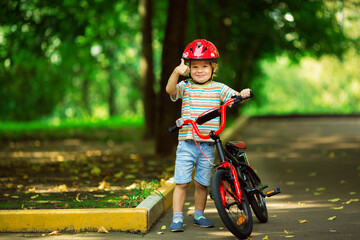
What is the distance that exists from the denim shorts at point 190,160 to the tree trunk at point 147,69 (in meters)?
11.5

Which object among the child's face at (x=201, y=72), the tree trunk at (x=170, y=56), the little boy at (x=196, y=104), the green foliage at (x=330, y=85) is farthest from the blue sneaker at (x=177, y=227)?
the green foliage at (x=330, y=85)

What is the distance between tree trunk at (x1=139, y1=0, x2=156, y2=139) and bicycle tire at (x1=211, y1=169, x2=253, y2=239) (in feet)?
38.4

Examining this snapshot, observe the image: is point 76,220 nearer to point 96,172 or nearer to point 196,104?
point 196,104

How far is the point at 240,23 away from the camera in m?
25.6

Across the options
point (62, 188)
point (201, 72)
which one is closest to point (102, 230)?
point (201, 72)

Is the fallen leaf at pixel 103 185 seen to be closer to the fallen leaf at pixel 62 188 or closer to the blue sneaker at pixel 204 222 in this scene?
the fallen leaf at pixel 62 188

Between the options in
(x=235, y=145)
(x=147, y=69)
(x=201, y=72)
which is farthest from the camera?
(x=147, y=69)

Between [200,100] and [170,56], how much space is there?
6.22 metres

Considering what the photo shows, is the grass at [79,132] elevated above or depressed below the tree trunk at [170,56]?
below

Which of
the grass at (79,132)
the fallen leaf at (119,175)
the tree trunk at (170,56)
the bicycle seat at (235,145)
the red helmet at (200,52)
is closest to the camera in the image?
the red helmet at (200,52)

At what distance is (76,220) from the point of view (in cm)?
627

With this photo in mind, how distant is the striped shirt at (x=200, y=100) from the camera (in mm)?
6227

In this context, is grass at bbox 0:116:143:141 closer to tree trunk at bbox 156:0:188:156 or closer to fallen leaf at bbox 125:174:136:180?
tree trunk at bbox 156:0:188:156

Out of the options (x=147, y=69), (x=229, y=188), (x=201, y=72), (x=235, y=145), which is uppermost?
(x=201, y=72)
